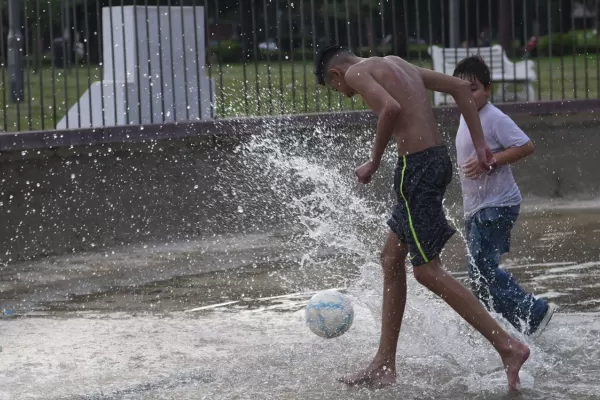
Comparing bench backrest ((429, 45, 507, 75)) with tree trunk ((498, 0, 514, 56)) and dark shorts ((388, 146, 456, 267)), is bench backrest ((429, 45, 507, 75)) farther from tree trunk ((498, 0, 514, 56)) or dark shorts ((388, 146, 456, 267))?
dark shorts ((388, 146, 456, 267))

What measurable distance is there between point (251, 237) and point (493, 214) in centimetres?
433

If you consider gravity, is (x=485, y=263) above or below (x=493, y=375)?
above

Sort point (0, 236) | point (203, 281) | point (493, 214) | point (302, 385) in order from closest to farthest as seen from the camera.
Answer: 1. point (302, 385)
2. point (493, 214)
3. point (203, 281)
4. point (0, 236)

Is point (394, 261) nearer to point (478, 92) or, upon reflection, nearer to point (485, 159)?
point (485, 159)

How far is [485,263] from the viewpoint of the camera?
631cm

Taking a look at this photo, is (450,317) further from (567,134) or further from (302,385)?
(567,134)

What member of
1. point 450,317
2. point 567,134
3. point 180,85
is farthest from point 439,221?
point 567,134

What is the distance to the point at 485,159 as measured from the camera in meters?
6.04

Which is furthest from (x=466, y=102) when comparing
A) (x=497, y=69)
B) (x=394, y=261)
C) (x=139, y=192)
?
(x=497, y=69)

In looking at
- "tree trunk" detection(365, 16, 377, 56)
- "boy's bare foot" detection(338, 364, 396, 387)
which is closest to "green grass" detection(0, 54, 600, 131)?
"tree trunk" detection(365, 16, 377, 56)

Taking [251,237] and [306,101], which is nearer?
[251,237]

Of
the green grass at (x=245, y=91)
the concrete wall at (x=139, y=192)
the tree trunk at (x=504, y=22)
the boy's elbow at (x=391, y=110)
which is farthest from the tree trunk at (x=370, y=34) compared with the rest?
the boy's elbow at (x=391, y=110)

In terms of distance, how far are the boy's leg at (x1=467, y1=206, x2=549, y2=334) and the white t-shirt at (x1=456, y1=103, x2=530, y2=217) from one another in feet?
0.17

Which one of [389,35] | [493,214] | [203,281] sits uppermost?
[389,35]
